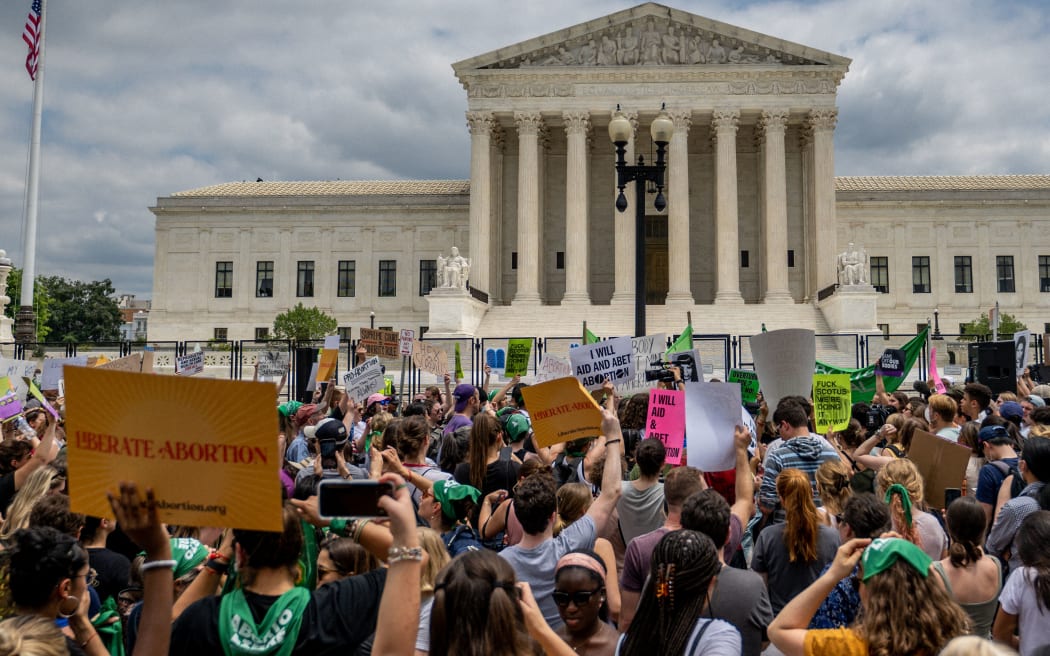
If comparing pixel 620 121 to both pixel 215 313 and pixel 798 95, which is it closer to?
pixel 798 95

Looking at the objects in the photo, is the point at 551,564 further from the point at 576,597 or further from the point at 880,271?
the point at 880,271

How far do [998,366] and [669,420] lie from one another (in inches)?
351

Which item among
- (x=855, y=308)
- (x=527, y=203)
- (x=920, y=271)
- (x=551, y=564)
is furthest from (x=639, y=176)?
(x=920, y=271)

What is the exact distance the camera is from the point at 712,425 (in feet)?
21.4

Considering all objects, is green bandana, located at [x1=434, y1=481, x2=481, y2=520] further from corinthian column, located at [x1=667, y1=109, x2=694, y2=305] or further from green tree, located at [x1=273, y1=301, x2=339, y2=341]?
green tree, located at [x1=273, y1=301, x2=339, y2=341]

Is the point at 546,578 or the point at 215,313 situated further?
the point at 215,313

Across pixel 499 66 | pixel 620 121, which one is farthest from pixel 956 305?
pixel 620 121

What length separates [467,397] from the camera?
977cm

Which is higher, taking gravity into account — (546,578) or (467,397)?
(467,397)

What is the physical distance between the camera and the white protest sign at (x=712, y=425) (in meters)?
6.49

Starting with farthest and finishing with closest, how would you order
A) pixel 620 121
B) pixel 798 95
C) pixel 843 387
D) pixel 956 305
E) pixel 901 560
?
1. pixel 956 305
2. pixel 798 95
3. pixel 620 121
4. pixel 843 387
5. pixel 901 560

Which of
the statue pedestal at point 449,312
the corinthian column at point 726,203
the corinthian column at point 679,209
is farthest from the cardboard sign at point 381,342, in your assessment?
the corinthian column at point 726,203

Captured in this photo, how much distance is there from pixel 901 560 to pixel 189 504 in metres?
2.70

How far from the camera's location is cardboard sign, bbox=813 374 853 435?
929 centimetres
